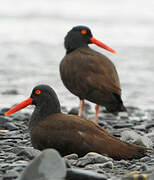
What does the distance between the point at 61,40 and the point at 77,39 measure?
39.0 ft

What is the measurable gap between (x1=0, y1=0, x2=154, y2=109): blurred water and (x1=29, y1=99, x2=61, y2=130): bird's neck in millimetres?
4286

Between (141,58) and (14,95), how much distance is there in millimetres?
6628

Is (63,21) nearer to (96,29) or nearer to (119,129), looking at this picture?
(96,29)

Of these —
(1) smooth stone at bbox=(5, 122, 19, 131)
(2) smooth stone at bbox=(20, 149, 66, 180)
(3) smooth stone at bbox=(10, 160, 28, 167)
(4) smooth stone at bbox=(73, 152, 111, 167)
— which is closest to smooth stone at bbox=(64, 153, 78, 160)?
(4) smooth stone at bbox=(73, 152, 111, 167)

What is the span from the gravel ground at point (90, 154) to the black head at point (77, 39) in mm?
1317

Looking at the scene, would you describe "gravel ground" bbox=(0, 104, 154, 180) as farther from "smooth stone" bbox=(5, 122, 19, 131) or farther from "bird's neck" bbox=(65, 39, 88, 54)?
"bird's neck" bbox=(65, 39, 88, 54)

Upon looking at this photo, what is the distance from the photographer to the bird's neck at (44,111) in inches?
189

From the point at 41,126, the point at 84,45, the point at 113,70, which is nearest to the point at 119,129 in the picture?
the point at 113,70

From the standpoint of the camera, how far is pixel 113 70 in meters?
7.05

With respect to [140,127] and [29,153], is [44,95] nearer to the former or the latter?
[29,153]

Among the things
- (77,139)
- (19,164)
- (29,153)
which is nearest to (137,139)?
(77,139)

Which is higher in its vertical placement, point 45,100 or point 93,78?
point 45,100

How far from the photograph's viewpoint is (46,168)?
3.25m

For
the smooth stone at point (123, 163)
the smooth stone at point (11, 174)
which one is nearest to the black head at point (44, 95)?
the smooth stone at point (123, 163)
